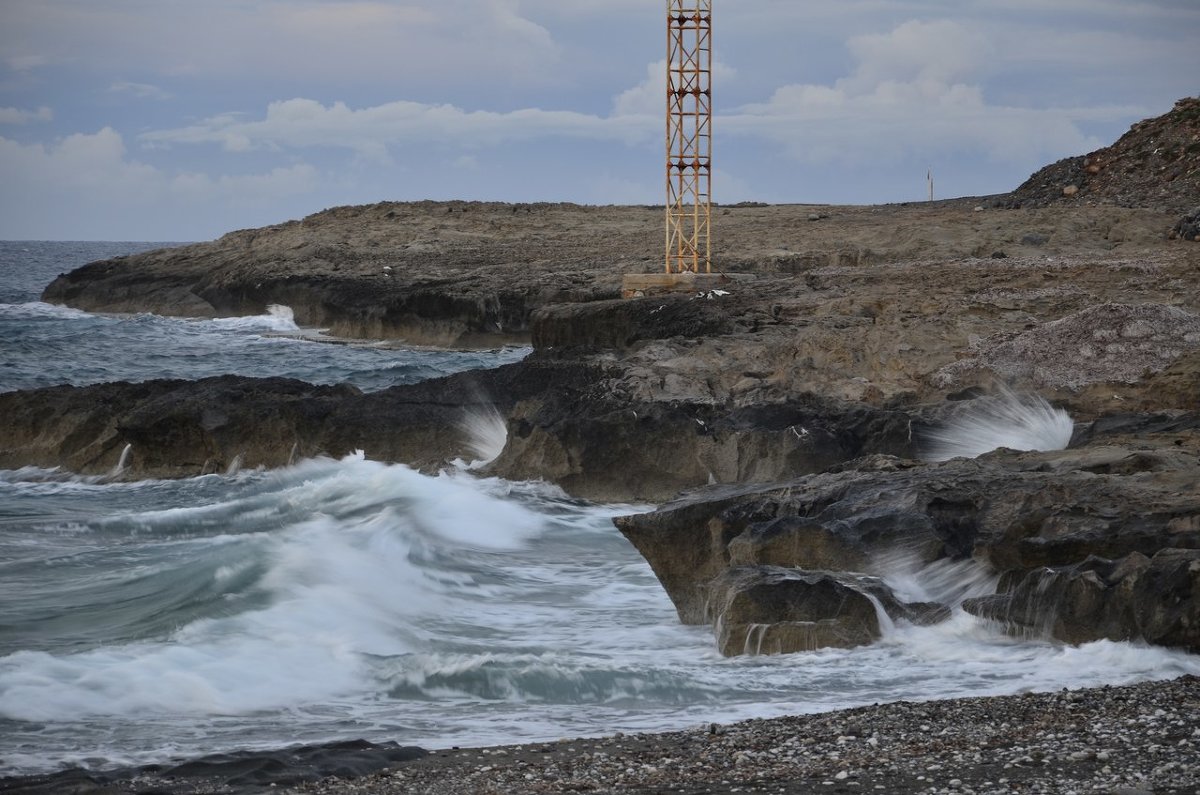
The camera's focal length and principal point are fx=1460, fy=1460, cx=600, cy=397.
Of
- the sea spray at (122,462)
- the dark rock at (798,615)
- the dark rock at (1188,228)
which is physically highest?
the dark rock at (1188,228)

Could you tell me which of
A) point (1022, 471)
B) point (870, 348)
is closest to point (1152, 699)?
point (1022, 471)

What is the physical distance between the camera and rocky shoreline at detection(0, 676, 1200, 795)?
6508mm

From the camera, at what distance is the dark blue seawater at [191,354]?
2853 centimetres

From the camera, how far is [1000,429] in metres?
14.4

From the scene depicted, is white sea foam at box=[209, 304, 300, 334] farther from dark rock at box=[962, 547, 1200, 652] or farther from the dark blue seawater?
dark rock at box=[962, 547, 1200, 652]

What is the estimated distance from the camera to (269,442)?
57.9 ft

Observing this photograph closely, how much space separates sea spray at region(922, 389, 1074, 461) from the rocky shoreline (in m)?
6.18

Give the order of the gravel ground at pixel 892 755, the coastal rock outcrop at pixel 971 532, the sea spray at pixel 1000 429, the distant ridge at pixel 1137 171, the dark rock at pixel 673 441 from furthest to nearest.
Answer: the distant ridge at pixel 1137 171, the dark rock at pixel 673 441, the sea spray at pixel 1000 429, the coastal rock outcrop at pixel 971 532, the gravel ground at pixel 892 755

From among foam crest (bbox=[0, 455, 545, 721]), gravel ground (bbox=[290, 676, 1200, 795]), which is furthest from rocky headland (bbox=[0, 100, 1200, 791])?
foam crest (bbox=[0, 455, 545, 721])

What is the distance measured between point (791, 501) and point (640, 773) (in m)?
4.38

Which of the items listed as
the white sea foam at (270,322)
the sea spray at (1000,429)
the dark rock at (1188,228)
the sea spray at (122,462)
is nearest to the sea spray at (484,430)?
the sea spray at (122,462)

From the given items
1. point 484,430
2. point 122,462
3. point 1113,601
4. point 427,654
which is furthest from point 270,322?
point 1113,601

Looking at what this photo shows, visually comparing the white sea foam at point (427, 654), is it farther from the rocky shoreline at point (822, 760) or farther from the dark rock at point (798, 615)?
the rocky shoreline at point (822, 760)

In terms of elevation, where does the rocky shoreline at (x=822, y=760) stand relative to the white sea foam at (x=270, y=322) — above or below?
below
